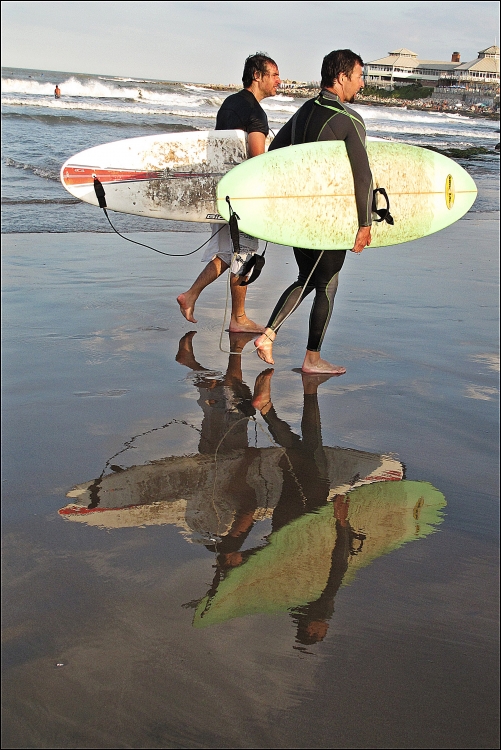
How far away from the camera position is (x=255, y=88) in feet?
16.7

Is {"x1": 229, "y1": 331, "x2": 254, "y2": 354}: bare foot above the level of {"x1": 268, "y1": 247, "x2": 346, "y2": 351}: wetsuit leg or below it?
below

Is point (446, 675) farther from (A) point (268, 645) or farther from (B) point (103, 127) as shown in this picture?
(B) point (103, 127)

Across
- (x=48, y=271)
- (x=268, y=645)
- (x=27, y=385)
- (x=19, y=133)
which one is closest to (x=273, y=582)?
(x=268, y=645)

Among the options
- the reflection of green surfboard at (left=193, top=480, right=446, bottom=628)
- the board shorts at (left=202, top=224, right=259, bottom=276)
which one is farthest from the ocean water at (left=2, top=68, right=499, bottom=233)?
the reflection of green surfboard at (left=193, top=480, right=446, bottom=628)

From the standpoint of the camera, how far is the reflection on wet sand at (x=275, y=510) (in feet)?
7.67

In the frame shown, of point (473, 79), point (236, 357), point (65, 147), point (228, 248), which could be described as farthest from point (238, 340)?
point (473, 79)

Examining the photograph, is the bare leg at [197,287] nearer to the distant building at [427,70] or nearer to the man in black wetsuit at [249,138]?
the man in black wetsuit at [249,138]

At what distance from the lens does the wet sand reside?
6.11 feet

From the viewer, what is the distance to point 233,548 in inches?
101

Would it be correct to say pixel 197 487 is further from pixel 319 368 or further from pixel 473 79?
pixel 473 79

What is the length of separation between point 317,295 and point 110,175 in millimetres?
2240

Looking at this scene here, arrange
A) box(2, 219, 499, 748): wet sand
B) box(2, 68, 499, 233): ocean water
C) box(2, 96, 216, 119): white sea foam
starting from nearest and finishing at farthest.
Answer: box(2, 219, 499, 748): wet sand, box(2, 68, 499, 233): ocean water, box(2, 96, 216, 119): white sea foam

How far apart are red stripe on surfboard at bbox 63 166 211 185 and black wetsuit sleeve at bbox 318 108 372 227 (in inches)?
72.8

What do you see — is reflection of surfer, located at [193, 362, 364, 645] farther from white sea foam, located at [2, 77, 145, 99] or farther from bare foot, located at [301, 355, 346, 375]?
white sea foam, located at [2, 77, 145, 99]
